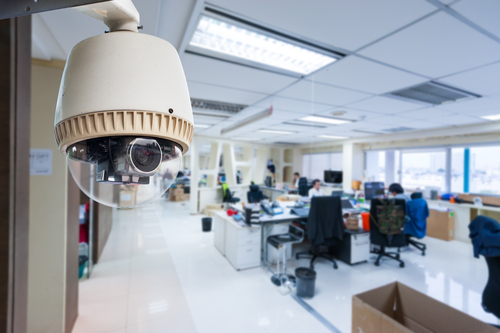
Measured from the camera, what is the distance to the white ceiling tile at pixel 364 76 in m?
2.02

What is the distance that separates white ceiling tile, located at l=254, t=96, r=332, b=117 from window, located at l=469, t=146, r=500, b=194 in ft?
14.9

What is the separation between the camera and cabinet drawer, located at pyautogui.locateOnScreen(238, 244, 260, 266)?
134 inches

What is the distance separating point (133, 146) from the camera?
0.36 metres

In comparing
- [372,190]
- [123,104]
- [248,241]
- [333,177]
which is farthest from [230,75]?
[333,177]

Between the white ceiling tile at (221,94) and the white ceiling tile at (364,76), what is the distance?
0.94m

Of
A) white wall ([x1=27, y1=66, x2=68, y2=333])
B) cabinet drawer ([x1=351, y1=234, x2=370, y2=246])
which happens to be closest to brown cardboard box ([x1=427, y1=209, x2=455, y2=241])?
cabinet drawer ([x1=351, y1=234, x2=370, y2=246])

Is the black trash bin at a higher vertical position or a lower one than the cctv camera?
lower

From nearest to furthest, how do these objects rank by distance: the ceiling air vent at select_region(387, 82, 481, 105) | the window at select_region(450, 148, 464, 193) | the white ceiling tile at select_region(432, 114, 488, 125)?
the ceiling air vent at select_region(387, 82, 481, 105), the white ceiling tile at select_region(432, 114, 488, 125), the window at select_region(450, 148, 464, 193)

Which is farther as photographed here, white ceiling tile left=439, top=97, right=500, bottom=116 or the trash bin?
the trash bin

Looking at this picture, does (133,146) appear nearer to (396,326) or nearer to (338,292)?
(396,326)

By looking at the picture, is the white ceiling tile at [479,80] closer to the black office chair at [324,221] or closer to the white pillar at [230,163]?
the black office chair at [324,221]

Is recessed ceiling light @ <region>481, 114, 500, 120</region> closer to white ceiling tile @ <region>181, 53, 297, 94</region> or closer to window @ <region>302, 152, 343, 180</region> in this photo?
white ceiling tile @ <region>181, 53, 297, 94</region>

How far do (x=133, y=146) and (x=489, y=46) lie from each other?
2.52m

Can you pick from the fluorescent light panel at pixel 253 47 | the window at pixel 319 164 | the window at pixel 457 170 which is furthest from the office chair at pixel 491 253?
the window at pixel 319 164
